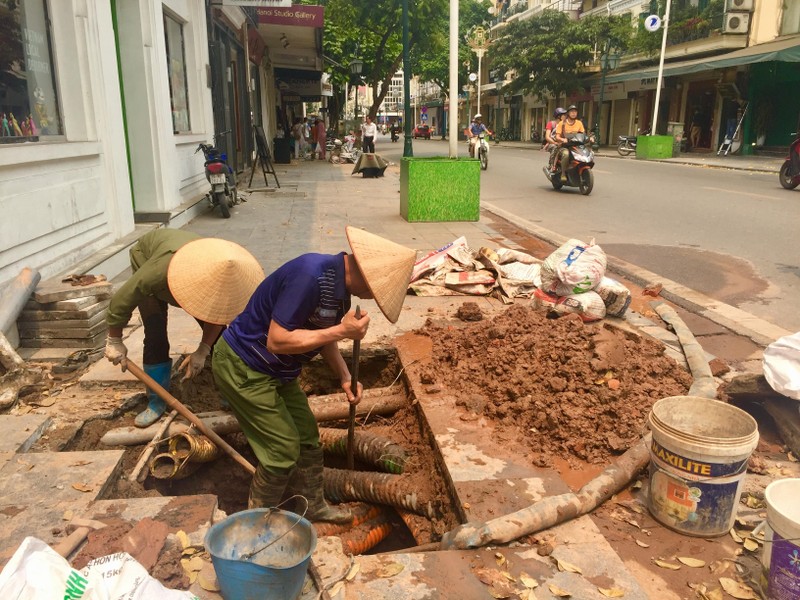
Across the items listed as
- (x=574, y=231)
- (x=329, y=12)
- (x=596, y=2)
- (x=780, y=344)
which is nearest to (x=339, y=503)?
(x=780, y=344)

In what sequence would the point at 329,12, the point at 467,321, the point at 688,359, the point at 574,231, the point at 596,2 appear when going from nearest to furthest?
the point at 688,359
the point at 467,321
the point at 574,231
the point at 329,12
the point at 596,2

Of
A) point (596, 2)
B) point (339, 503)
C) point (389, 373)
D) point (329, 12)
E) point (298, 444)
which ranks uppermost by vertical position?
point (596, 2)

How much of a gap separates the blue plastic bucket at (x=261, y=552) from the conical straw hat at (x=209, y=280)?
1.14 meters

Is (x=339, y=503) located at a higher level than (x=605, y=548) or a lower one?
lower

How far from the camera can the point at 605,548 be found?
9.04ft

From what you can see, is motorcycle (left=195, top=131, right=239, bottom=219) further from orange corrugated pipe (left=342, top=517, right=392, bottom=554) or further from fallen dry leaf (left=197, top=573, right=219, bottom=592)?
fallen dry leaf (left=197, top=573, right=219, bottom=592)

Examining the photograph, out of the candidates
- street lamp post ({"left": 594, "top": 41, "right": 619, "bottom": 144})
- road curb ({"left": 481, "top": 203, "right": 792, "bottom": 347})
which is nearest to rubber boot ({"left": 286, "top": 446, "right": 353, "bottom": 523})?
road curb ({"left": 481, "top": 203, "right": 792, "bottom": 347})

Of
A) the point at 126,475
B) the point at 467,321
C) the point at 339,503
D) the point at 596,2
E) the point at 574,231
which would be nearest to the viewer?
the point at 126,475

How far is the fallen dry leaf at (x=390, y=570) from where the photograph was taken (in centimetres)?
259

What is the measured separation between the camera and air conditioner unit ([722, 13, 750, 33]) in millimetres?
26691

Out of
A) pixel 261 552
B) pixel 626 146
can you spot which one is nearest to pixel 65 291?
pixel 261 552

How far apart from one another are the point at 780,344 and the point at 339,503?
270 cm

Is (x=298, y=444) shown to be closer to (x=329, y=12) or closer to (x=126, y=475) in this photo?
(x=126, y=475)

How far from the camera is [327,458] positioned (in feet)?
14.9
